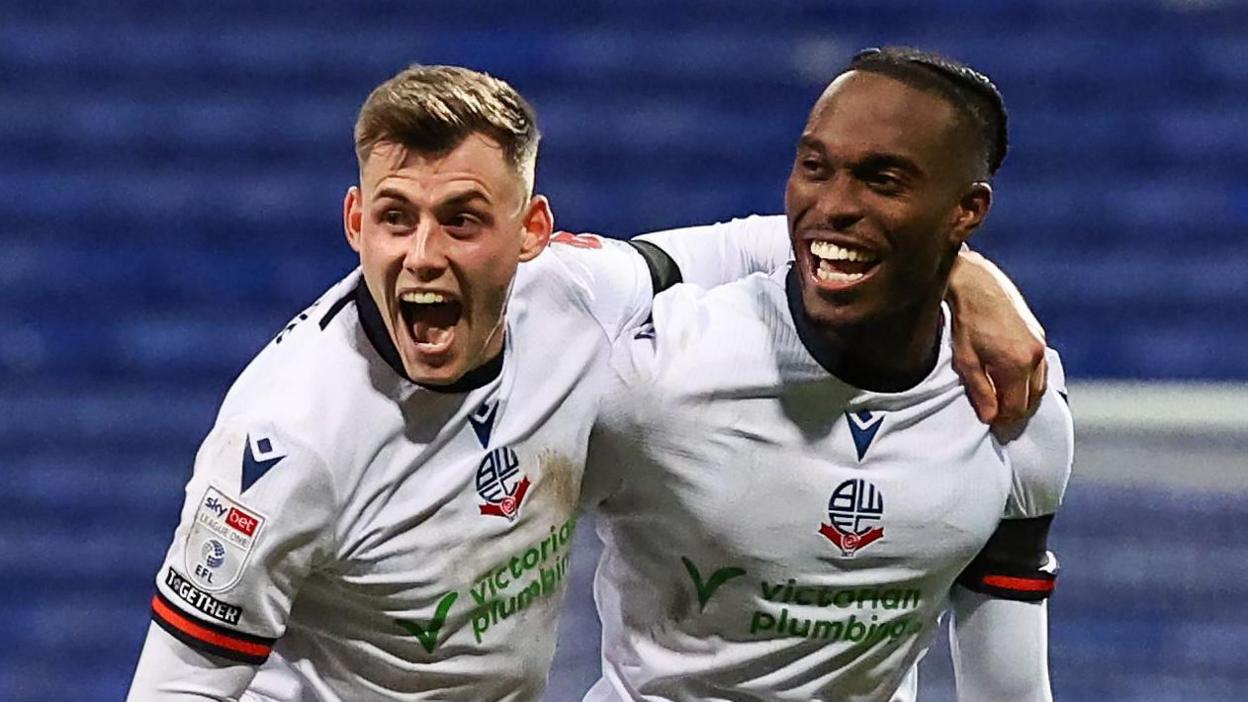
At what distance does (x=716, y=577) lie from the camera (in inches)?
63.2

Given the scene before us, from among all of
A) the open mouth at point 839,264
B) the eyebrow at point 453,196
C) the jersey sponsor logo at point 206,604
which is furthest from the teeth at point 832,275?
the jersey sponsor logo at point 206,604

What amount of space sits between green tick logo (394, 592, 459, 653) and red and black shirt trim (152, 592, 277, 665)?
0.37 feet

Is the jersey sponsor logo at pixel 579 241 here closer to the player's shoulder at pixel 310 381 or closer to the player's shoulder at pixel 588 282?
the player's shoulder at pixel 588 282

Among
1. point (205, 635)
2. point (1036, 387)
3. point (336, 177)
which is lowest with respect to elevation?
point (205, 635)

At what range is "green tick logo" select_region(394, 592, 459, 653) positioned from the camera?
59.4 inches

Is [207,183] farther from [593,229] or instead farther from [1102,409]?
[1102,409]

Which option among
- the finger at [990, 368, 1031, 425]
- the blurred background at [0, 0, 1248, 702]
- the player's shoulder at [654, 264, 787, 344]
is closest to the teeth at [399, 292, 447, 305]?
the player's shoulder at [654, 264, 787, 344]

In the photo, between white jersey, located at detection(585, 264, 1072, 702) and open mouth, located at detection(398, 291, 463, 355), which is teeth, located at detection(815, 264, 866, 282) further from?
open mouth, located at detection(398, 291, 463, 355)

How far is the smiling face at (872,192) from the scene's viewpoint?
58.0 inches

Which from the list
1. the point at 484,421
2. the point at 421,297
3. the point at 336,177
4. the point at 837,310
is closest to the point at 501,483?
the point at 484,421

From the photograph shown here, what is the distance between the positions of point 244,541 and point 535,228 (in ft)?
1.00

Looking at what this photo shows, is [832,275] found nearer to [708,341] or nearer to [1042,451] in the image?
[708,341]

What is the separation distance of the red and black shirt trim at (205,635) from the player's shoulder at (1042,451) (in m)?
0.58

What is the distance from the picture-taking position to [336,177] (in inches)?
158
